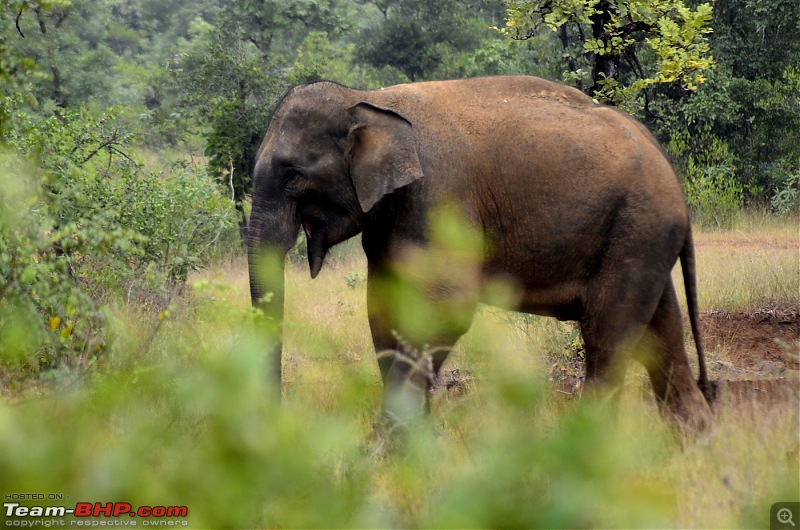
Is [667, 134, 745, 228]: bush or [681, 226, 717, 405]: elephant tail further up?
[681, 226, 717, 405]: elephant tail

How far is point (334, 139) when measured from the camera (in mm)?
5777

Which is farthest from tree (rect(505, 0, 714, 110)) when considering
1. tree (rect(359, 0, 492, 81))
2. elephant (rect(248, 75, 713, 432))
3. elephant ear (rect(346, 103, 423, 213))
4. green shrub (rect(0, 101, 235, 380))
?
tree (rect(359, 0, 492, 81))

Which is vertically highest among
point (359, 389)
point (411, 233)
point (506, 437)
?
point (506, 437)

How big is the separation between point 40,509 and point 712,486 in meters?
2.40

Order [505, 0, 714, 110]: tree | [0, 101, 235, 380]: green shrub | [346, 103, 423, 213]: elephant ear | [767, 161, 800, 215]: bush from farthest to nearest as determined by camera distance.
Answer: [767, 161, 800, 215]: bush, [505, 0, 714, 110]: tree, [0, 101, 235, 380]: green shrub, [346, 103, 423, 213]: elephant ear

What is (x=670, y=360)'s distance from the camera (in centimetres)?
591

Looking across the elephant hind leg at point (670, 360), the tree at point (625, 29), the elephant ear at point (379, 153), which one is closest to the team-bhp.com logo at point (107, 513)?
the elephant ear at point (379, 153)

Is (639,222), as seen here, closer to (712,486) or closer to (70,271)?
(712,486)

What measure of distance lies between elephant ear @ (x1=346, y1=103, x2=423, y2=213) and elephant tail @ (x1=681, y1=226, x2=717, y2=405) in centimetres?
182

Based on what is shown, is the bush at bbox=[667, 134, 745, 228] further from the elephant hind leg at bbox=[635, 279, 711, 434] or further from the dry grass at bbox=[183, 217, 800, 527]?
the elephant hind leg at bbox=[635, 279, 711, 434]

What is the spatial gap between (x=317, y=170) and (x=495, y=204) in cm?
113

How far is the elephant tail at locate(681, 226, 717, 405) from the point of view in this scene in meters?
5.84

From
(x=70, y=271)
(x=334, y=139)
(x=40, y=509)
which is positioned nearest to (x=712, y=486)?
(x=40, y=509)

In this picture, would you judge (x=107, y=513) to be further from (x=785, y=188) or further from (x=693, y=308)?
(x=785, y=188)
